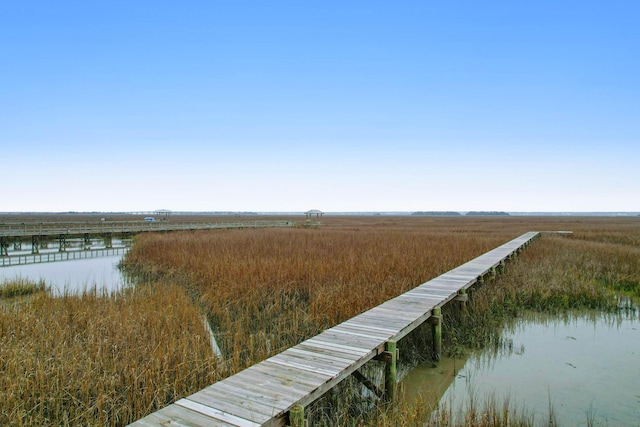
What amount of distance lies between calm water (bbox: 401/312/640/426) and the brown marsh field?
1.79 feet

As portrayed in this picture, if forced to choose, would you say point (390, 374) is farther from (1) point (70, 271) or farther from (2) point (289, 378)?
(1) point (70, 271)

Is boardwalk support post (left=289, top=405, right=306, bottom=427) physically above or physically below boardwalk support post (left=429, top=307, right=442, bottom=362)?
above

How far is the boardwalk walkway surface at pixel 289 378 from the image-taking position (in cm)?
287

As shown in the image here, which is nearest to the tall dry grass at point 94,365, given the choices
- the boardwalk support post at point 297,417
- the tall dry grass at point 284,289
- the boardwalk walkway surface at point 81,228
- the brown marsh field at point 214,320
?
the brown marsh field at point 214,320

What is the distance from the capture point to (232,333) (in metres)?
6.32

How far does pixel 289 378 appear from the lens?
354cm

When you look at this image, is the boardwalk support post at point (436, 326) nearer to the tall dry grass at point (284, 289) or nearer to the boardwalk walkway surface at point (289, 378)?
the boardwalk walkway surface at point (289, 378)

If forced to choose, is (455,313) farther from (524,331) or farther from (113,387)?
(113,387)

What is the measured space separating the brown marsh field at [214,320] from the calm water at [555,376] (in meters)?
0.54

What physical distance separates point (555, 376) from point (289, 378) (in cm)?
399

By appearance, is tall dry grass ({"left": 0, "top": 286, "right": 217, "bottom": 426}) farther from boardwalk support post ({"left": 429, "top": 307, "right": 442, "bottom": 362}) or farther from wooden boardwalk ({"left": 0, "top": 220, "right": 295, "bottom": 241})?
wooden boardwalk ({"left": 0, "top": 220, "right": 295, "bottom": 241})

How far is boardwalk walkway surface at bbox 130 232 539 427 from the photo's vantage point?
287 centimetres

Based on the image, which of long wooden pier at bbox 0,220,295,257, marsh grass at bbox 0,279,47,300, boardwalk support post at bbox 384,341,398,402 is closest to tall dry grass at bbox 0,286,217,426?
boardwalk support post at bbox 384,341,398,402

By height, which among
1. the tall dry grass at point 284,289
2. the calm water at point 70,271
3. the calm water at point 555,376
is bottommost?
the calm water at point 555,376
